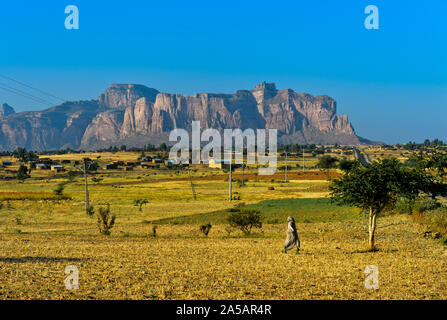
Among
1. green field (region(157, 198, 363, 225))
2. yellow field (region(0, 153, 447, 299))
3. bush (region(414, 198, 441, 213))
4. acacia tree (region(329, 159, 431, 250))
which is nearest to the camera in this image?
yellow field (region(0, 153, 447, 299))

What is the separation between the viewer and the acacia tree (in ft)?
75.8

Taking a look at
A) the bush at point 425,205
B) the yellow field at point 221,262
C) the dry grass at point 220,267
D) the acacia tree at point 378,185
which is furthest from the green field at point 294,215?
the acacia tree at point 378,185

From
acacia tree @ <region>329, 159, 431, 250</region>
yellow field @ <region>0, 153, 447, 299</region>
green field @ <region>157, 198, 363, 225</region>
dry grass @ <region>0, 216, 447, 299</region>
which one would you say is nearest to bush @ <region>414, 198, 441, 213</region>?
yellow field @ <region>0, 153, 447, 299</region>

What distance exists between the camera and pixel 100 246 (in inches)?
1017

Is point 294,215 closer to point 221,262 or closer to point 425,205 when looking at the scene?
point 425,205

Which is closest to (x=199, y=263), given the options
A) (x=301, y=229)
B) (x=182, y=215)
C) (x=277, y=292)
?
(x=277, y=292)

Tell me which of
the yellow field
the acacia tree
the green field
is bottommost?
the green field

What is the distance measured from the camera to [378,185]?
23172 mm

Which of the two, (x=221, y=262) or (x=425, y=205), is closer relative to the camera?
(x=221, y=262)

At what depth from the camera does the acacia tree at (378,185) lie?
75.8 feet

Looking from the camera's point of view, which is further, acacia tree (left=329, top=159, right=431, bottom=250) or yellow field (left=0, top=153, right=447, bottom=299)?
acacia tree (left=329, top=159, right=431, bottom=250)

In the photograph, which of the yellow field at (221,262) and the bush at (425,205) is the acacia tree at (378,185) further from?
the bush at (425,205)

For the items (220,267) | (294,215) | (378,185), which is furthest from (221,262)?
(294,215)

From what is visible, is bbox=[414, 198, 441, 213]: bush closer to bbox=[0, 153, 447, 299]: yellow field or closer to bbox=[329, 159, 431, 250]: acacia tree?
bbox=[0, 153, 447, 299]: yellow field
